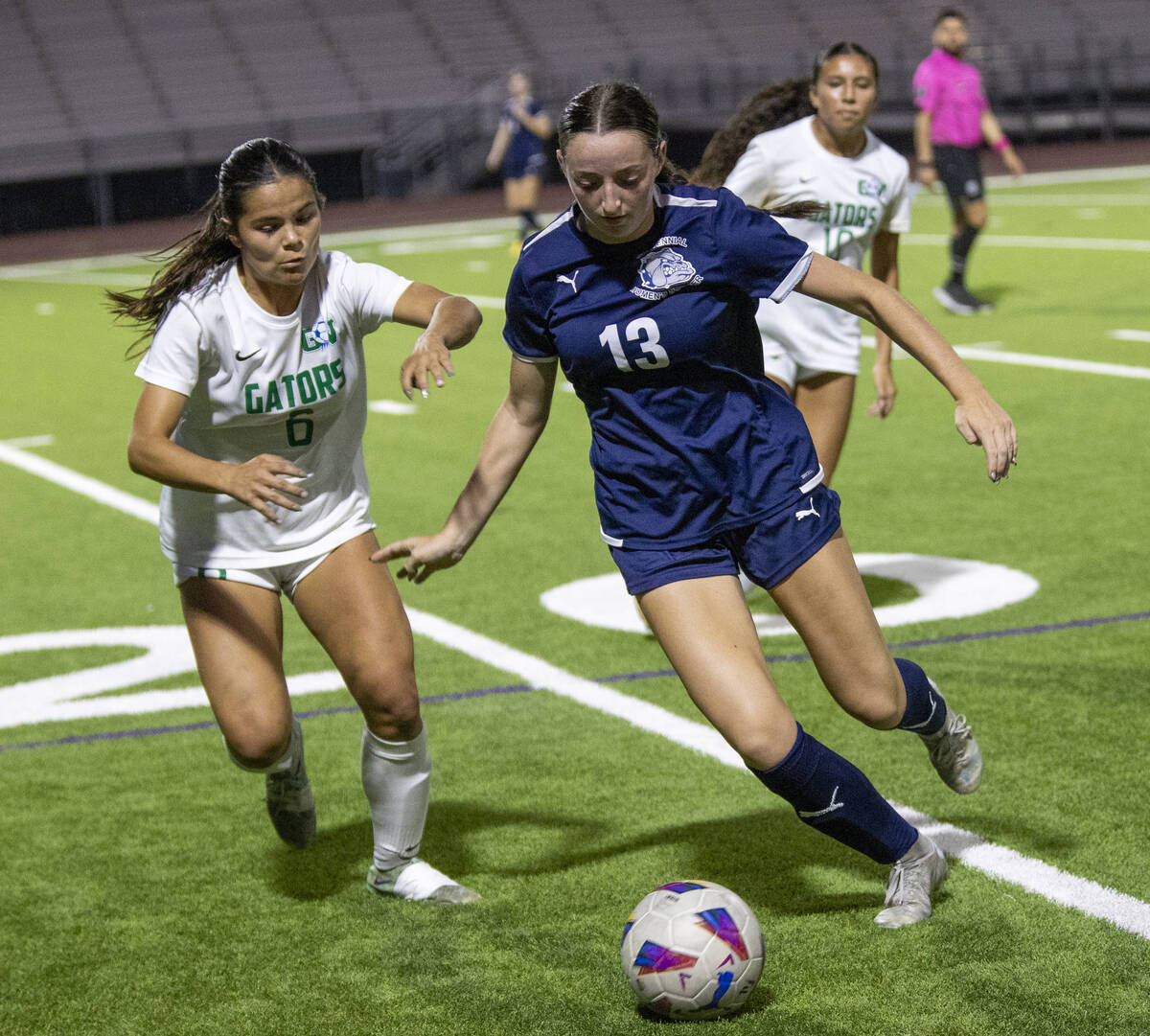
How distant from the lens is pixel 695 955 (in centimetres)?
401

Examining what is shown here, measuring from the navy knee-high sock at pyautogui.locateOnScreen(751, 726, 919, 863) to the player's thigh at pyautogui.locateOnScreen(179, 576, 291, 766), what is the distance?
1.38 m

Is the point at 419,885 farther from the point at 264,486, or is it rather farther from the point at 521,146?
the point at 521,146

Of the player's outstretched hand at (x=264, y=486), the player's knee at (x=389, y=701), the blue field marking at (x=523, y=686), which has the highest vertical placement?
the player's outstretched hand at (x=264, y=486)

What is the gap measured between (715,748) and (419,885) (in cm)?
Answer: 140

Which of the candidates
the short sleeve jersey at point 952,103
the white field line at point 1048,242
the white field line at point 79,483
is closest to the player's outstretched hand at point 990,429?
the white field line at point 79,483

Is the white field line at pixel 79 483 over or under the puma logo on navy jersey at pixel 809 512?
under

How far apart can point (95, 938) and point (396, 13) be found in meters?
40.3

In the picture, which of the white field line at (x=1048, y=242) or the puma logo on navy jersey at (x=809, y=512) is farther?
the white field line at (x=1048, y=242)

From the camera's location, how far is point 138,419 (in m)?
4.54

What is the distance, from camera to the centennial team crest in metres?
4.24

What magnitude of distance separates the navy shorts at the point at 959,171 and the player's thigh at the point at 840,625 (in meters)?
12.8

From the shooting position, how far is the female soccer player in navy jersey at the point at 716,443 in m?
4.20

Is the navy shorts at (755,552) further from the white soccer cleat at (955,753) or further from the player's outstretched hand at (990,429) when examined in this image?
the white soccer cleat at (955,753)

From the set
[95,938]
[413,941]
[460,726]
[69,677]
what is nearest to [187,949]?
[95,938]
